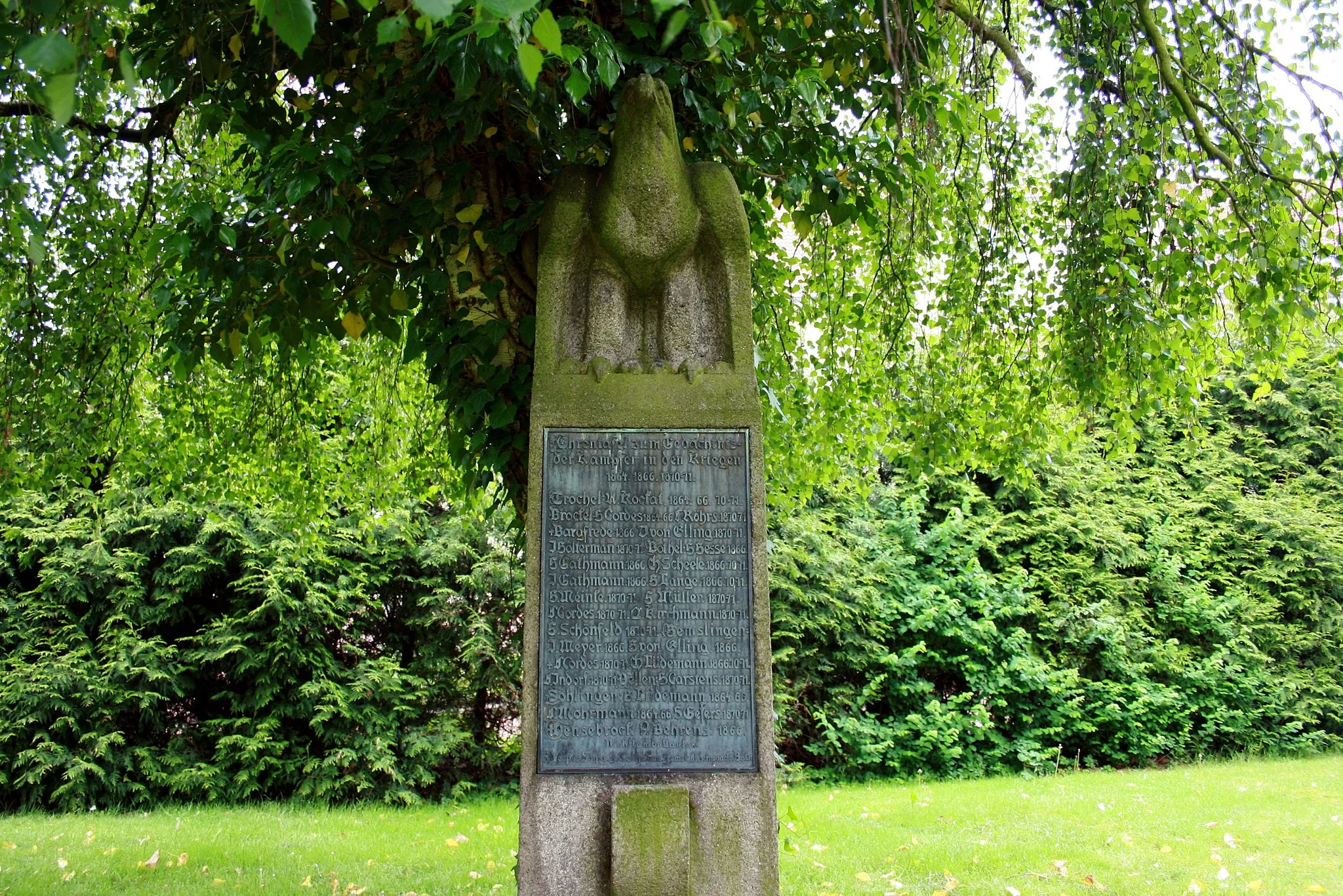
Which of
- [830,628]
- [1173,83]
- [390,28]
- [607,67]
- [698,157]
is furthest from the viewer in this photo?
[830,628]

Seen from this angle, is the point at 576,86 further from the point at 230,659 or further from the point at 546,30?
the point at 230,659

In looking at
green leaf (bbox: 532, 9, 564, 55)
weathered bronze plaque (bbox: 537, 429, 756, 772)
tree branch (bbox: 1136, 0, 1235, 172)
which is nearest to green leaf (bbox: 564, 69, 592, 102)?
green leaf (bbox: 532, 9, 564, 55)

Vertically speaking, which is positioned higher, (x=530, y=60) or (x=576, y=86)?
(x=576, y=86)

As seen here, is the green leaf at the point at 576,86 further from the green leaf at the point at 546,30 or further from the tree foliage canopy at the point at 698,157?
the green leaf at the point at 546,30

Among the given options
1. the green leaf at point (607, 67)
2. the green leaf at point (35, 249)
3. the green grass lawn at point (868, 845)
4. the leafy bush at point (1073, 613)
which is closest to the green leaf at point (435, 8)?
the green leaf at point (35, 249)

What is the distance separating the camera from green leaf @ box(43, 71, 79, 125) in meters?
1.52

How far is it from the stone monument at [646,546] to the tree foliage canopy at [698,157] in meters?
0.37

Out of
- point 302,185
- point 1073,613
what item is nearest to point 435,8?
point 302,185

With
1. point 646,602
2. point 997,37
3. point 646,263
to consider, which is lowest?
point 646,602

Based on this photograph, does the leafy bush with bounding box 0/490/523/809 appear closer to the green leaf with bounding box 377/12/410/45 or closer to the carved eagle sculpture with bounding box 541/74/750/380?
the carved eagle sculpture with bounding box 541/74/750/380

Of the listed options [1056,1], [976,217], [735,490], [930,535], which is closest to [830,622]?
[930,535]

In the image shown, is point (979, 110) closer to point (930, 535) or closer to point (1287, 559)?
point (930, 535)

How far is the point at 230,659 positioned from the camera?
8.94m

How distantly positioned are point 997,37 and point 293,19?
5.79 meters
